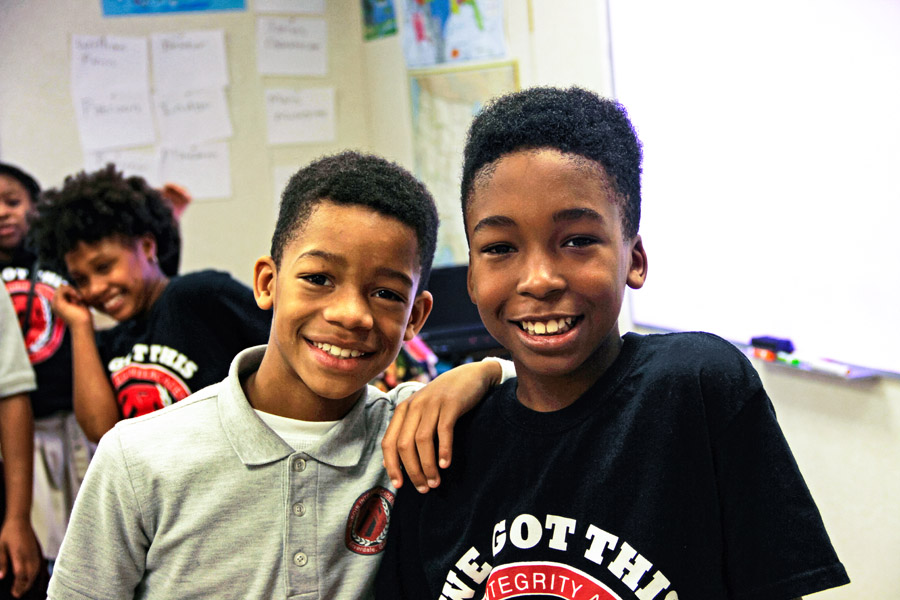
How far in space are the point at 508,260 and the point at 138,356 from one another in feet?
2.85

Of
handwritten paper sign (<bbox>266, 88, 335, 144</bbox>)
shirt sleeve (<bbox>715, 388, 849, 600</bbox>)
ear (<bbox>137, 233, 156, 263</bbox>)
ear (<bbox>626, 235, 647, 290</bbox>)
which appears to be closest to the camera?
shirt sleeve (<bbox>715, 388, 849, 600</bbox>)

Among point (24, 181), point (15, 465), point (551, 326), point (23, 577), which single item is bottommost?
point (23, 577)

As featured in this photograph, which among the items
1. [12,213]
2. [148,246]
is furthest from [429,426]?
[12,213]

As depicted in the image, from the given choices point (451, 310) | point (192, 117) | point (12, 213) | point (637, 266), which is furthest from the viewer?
point (192, 117)

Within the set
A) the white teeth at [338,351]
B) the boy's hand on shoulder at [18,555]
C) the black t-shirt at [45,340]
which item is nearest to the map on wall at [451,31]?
the black t-shirt at [45,340]

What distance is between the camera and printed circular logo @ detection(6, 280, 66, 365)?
165 cm

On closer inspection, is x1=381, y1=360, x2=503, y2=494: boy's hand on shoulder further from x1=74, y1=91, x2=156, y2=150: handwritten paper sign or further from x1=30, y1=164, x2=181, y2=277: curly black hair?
x1=74, y1=91, x2=156, y2=150: handwritten paper sign

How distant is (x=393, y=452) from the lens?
2.89 ft

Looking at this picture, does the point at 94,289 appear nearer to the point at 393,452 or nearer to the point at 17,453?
the point at 17,453

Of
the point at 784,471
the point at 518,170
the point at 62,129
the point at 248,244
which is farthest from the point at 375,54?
the point at 784,471

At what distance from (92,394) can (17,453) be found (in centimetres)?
24

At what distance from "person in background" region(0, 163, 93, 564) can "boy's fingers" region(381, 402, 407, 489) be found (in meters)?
1.04

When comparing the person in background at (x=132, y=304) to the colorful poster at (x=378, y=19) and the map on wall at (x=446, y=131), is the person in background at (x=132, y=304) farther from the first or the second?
the colorful poster at (x=378, y=19)

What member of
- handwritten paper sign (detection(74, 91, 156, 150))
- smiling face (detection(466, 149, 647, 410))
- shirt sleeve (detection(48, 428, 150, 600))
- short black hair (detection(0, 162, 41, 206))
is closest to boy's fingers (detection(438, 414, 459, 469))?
smiling face (detection(466, 149, 647, 410))
